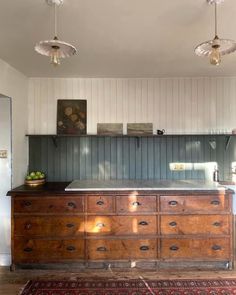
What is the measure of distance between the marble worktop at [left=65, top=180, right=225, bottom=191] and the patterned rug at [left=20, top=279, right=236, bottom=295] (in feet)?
3.05

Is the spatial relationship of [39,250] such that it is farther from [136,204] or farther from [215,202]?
[215,202]

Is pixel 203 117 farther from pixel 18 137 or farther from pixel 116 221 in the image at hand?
pixel 18 137

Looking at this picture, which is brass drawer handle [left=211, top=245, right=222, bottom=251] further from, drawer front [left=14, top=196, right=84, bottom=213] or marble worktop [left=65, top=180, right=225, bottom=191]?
drawer front [left=14, top=196, right=84, bottom=213]

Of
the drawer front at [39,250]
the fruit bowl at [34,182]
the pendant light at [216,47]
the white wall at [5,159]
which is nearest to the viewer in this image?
the pendant light at [216,47]

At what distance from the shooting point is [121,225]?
2.74 metres

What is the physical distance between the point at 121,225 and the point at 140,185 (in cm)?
51

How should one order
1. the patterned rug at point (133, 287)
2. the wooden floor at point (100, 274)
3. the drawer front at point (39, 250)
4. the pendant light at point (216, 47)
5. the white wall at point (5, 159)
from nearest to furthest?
the pendant light at point (216, 47)
the patterned rug at point (133, 287)
the wooden floor at point (100, 274)
the drawer front at point (39, 250)
the white wall at point (5, 159)

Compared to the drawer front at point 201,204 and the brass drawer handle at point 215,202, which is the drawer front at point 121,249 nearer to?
the drawer front at point 201,204

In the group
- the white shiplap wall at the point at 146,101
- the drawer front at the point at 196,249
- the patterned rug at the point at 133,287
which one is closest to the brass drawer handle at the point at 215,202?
the drawer front at the point at 196,249

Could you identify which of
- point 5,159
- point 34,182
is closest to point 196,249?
point 34,182

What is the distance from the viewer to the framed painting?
339 centimetres

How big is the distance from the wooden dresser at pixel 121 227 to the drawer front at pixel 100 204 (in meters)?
0.01

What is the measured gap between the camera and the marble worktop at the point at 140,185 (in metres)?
2.75

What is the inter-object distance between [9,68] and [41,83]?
0.57m
